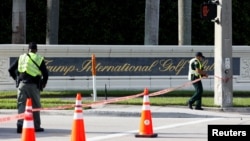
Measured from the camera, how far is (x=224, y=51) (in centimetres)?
2295

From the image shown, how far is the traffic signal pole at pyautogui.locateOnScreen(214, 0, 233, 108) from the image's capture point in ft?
74.8

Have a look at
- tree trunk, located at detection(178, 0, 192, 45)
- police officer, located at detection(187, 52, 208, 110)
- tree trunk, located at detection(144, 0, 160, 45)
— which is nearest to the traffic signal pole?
police officer, located at detection(187, 52, 208, 110)

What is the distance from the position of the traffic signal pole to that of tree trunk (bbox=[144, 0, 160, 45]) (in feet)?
30.6

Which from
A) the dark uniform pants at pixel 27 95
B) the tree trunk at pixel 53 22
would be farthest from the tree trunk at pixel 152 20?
the dark uniform pants at pixel 27 95

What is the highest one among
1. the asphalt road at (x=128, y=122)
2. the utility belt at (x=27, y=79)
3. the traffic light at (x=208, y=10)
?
the traffic light at (x=208, y=10)

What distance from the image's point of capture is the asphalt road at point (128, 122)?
15126 millimetres

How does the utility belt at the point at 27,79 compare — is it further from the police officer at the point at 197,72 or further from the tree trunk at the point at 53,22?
the tree trunk at the point at 53,22

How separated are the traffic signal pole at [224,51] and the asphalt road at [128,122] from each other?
24.4 inches

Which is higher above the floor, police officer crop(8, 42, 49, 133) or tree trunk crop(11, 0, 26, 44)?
tree trunk crop(11, 0, 26, 44)

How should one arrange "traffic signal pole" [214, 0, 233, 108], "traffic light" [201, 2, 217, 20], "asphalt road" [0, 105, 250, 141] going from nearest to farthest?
"asphalt road" [0, 105, 250, 141] → "traffic light" [201, 2, 217, 20] → "traffic signal pole" [214, 0, 233, 108]

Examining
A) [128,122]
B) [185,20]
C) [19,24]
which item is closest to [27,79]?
[128,122]

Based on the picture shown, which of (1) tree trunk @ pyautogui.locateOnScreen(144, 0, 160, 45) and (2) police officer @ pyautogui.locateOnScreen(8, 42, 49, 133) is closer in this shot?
(2) police officer @ pyautogui.locateOnScreen(8, 42, 49, 133)

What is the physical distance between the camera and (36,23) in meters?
43.3

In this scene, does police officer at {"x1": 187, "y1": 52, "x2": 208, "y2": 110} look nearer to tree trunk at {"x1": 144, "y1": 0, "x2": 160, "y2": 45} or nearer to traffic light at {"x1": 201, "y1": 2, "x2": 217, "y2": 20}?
traffic light at {"x1": 201, "y1": 2, "x2": 217, "y2": 20}
